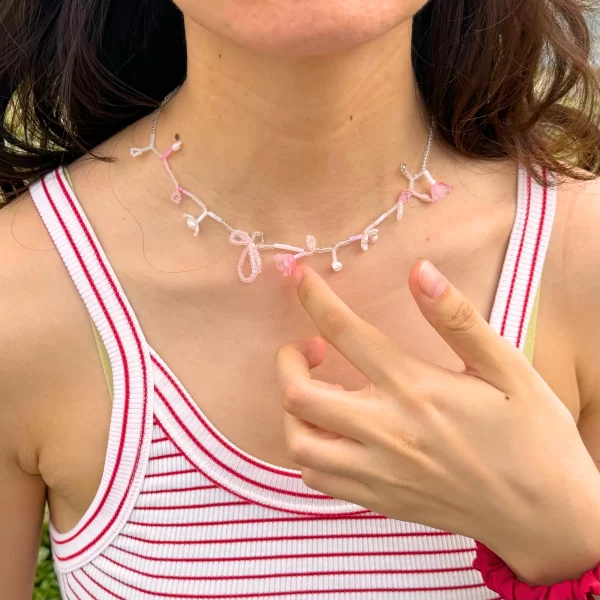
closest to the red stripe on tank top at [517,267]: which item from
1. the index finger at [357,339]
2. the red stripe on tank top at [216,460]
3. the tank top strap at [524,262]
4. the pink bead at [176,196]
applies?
the tank top strap at [524,262]

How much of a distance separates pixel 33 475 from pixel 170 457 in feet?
0.80

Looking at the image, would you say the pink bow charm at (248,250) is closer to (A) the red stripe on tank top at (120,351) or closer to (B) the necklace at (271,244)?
(B) the necklace at (271,244)

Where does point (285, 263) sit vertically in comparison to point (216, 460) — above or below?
above

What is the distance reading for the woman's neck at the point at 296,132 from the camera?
35.8 inches

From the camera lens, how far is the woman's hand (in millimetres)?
823

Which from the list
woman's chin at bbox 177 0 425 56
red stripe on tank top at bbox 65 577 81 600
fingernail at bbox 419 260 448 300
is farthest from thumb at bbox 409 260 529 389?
red stripe on tank top at bbox 65 577 81 600

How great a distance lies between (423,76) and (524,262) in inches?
13.0

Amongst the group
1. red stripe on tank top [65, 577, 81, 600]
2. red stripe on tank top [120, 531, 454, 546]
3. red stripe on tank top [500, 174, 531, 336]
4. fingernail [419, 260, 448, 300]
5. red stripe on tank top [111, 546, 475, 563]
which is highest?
fingernail [419, 260, 448, 300]

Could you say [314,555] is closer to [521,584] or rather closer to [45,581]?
[521,584]

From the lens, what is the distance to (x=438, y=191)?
41.4 inches

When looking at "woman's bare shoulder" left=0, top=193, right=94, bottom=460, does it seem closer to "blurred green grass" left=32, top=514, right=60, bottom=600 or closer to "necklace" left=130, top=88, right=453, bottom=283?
"necklace" left=130, top=88, right=453, bottom=283

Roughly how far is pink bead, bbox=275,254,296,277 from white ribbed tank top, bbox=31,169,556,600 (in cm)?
21

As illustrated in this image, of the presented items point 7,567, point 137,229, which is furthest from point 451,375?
point 7,567

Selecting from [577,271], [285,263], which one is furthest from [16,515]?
[577,271]
